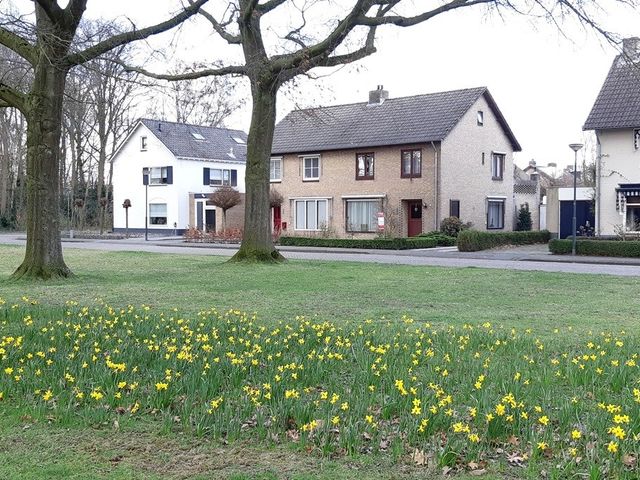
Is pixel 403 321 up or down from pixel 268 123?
down

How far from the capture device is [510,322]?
1107cm

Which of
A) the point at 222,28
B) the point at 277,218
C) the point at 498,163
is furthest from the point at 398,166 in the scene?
the point at 222,28

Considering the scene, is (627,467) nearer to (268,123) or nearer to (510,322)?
(510,322)

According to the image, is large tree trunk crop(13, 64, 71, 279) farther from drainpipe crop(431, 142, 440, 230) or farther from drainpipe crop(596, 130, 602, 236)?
drainpipe crop(596, 130, 602, 236)

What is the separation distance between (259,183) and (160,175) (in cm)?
3498

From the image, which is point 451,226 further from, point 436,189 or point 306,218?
point 306,218

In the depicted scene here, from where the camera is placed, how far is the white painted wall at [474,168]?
40.8 metres

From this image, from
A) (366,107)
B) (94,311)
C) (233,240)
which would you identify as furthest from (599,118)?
(94,311)

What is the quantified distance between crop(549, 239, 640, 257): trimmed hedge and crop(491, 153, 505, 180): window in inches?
560

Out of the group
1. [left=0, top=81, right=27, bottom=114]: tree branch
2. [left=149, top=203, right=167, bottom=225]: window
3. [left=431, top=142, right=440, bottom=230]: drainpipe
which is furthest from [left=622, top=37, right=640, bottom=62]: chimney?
[left=149, top=203, right=167, bottom=225]: window

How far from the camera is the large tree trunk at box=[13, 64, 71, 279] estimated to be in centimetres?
1742

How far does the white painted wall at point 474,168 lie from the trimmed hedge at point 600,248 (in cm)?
954

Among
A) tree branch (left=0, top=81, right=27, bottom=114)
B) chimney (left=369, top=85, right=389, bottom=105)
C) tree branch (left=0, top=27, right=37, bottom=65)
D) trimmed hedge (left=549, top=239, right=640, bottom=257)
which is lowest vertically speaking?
trimmed hedge (left=549, top=239, right=640, bottom=257)

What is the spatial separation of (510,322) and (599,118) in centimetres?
2693
